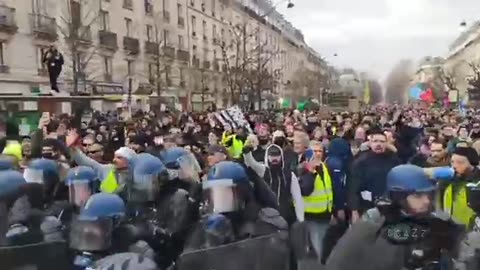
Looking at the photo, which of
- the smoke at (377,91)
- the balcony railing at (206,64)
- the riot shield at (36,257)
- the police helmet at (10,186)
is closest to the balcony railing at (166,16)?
the balcony railing at (206,64)

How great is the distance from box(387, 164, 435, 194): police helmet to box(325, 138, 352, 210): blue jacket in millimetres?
4385

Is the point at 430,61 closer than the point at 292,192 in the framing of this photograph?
No

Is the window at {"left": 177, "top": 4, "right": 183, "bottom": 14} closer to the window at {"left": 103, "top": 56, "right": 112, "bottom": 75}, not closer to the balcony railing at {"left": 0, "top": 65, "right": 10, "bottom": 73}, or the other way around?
the window at {"left": 103, "top": 56, "right": 112, "bottom": 75}

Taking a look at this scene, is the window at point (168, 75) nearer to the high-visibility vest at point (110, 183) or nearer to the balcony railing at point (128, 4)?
the balcony railing at point (128, 4)

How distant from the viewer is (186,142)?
1059 centimetres

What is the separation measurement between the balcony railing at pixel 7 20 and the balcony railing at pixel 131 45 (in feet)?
40.6

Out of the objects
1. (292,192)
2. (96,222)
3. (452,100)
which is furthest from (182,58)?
(96,222)

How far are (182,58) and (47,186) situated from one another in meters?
45.3

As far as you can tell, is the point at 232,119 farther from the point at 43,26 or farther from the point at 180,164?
the point at 43,26

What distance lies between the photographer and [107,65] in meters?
39.2

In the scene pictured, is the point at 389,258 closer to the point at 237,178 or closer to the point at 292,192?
the point at 237,178

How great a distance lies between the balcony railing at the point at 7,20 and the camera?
28.2 m

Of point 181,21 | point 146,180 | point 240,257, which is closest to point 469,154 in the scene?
point 146,180

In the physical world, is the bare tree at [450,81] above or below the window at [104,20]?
below
